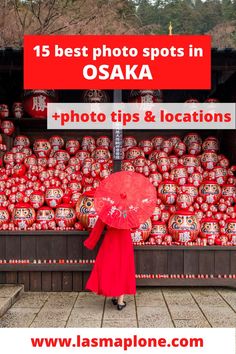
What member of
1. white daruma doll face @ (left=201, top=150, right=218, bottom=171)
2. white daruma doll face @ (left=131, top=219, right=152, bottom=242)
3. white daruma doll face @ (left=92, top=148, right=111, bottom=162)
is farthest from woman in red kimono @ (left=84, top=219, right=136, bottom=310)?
white daruma doll face @ (left=201, top=150, right=218, bottom=171)

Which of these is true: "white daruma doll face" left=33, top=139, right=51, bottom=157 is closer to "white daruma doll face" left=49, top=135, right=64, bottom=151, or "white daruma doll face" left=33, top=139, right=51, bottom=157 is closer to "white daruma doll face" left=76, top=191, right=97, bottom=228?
"white daruma doll face" left=49, top=135, right=64, bottom=151

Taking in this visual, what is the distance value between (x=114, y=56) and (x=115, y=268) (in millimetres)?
3154

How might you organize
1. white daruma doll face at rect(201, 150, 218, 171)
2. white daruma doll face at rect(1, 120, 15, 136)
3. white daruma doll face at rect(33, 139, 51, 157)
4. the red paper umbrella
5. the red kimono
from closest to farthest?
the red paper umbrella < the red kimono < white daruma doll face at rect(201, 150, 218, 171) < white daruma doll face at rect(33, 139, 51, 157) < white daruma doll face at rect(1, 120, 15, 136)

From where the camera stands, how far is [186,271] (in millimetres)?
6832

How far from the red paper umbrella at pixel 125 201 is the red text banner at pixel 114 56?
1818 mm

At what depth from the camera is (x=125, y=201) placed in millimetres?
5754

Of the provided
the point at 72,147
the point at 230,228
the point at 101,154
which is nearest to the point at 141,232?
the point at 230,228

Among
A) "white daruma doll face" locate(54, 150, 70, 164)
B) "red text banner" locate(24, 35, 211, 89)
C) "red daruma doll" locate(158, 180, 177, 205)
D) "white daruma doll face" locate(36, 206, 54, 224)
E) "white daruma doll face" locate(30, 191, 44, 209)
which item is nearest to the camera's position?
"red text banner" locate(24, 35, 211, 89)

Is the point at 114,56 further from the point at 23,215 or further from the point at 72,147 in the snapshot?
the point at 23,215

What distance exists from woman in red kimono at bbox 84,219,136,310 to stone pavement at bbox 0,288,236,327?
0.30 m

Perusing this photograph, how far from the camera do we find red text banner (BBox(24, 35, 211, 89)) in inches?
258

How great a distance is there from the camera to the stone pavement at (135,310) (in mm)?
5473

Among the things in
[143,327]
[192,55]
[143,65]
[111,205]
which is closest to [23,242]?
[111,205]

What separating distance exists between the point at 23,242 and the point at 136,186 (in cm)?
225
